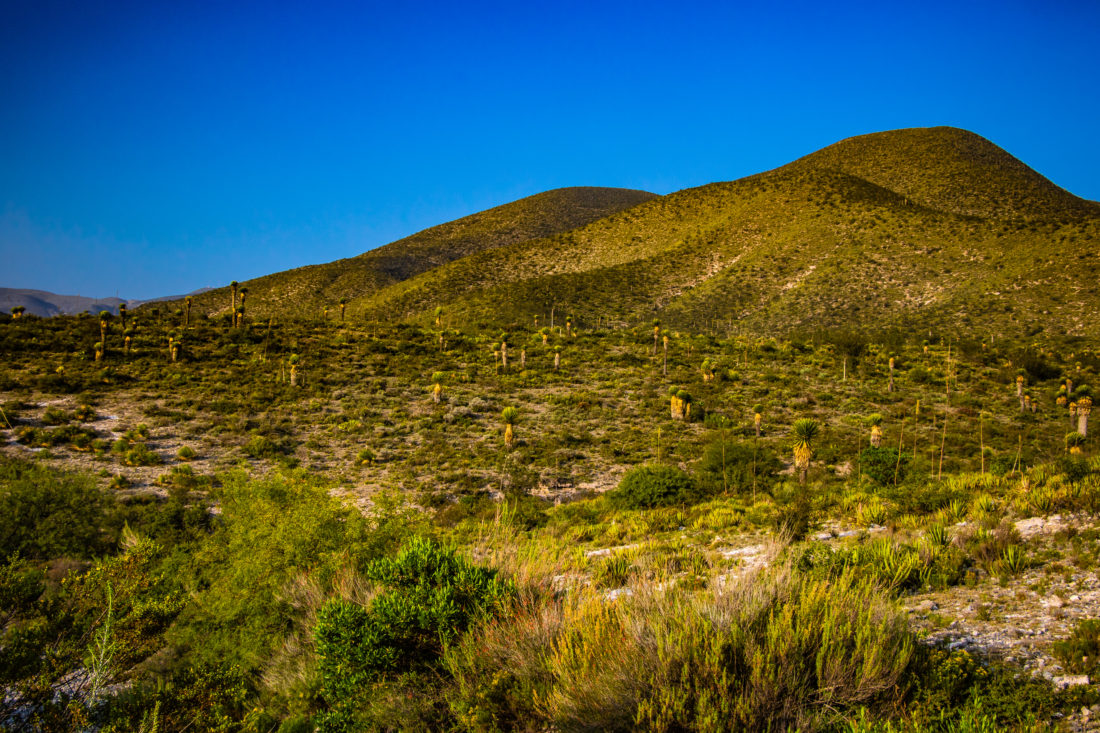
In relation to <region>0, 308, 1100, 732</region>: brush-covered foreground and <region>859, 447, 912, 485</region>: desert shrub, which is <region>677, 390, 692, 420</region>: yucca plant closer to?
<region>0, 308, 1100, 732</region>: brush-covered foreground

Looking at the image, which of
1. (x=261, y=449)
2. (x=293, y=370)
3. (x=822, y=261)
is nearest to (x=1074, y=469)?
(x=261, y=449)

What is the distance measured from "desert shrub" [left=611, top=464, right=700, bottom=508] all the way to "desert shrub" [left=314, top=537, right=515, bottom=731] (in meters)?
12.6

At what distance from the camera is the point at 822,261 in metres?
66.6

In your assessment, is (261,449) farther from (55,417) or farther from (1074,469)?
(1074,469)

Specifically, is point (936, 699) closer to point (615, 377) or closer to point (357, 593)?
point (357, 593)

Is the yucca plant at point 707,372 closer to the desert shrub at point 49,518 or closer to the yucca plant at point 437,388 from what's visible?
the yucca plant at point 437,388

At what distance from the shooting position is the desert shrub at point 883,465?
2072 cm

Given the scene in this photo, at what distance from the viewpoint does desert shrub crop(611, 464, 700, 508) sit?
18.8 m

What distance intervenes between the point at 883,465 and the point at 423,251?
97225mm

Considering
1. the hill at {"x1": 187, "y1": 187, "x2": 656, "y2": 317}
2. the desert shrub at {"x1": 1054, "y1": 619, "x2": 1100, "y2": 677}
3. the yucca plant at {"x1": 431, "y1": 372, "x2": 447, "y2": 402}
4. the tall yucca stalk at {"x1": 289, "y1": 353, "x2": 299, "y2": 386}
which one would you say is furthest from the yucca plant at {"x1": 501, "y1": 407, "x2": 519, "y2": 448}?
the hill at {"x1": 187, "y1": 187, "x2": 656, "y2": 317}

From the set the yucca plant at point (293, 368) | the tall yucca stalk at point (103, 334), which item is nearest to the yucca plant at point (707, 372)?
the yucca plant at point (293, 368)

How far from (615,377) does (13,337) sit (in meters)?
42.5

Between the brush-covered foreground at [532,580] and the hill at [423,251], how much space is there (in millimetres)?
Answer: 52498

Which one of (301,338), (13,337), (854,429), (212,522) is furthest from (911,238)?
(13,337)
